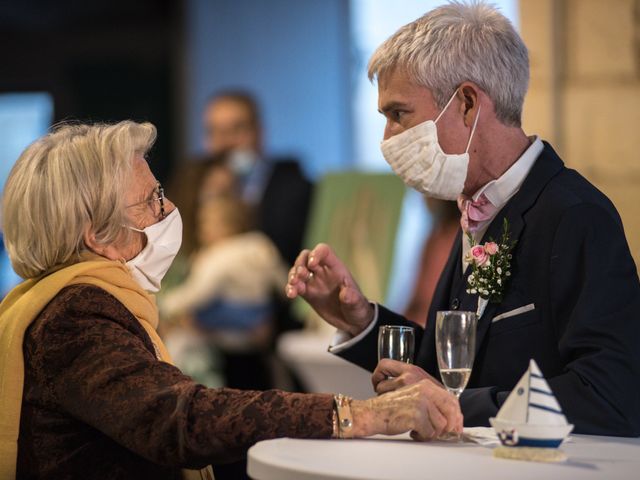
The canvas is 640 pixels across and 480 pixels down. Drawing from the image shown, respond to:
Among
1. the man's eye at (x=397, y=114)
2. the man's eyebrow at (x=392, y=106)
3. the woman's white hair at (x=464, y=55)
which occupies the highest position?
the woman's white hair at (x=464, y=55)

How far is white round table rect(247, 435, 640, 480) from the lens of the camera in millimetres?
2172

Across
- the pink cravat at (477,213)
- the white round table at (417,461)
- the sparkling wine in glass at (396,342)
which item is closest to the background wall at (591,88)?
the pink cravat at (477,213)

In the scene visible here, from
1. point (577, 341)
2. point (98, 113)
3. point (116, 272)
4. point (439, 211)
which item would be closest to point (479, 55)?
point (577, 341)

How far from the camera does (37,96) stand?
38.3 ft

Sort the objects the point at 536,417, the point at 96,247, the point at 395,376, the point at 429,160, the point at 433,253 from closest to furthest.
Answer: the point at 536,417, the point at 395,376, the point at 96,247, the point at 429,160, the point at 433,253

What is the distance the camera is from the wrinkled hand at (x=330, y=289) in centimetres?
315

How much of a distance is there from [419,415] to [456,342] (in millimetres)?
183

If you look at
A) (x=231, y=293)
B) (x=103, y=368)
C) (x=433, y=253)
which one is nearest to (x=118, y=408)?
(x=103, y=368)

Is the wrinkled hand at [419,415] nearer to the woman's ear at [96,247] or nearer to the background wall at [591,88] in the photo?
the woman's ear at [96,247]

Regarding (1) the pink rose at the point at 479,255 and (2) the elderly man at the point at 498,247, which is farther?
(1) the pink rose at the point at 479,255

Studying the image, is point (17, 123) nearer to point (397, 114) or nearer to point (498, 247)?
point (397, 114)

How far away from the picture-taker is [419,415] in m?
2.45

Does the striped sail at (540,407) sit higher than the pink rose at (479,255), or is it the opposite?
the pink rose at (479,255)

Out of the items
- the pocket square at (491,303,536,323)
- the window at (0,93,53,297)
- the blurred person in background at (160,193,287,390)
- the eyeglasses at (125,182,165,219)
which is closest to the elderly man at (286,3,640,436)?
the pocket square at (491,303,536,323)
